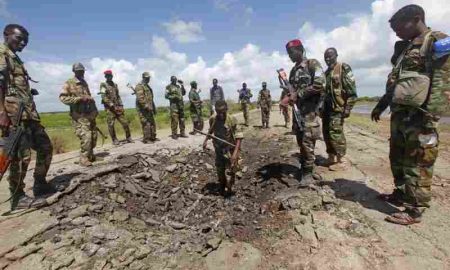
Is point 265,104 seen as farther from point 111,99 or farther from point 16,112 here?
point 16,112

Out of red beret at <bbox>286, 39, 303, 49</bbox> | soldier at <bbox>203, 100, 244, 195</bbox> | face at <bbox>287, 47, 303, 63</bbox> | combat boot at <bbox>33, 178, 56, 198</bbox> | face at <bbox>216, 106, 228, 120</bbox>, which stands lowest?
combat boot at <bbox>33, 178, 56, 198</bbox>

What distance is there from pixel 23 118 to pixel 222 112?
9.89 ft

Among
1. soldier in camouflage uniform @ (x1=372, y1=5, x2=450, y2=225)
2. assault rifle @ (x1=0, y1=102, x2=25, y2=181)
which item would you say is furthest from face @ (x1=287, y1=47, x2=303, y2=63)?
assault rifle @ (x1=0, y1=102, x2=25, y2=181)

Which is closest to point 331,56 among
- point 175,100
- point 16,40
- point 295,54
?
point 295,54

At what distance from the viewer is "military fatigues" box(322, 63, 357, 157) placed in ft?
18.9

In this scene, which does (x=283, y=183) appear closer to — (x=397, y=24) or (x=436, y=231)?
(x=436, y=231)

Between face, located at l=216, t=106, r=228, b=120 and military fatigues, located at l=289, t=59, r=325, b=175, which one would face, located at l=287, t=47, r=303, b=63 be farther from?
face, located at l=216, t=106, r=228, b=120

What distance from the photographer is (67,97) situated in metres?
6.40

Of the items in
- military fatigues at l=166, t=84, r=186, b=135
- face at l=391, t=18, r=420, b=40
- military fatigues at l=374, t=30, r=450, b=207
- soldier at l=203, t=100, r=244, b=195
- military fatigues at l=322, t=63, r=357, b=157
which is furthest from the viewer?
military fatigues at l=166, t=84, r=186, b=135

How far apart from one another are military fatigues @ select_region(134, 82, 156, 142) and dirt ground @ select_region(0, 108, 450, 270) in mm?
3221

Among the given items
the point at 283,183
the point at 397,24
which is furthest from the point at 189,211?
the point at 397,24

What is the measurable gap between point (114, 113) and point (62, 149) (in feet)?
13.7

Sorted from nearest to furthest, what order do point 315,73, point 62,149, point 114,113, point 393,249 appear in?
point 393,249, point 315,73, point 114,113, point 62,149

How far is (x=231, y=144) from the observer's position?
17.4 feet
